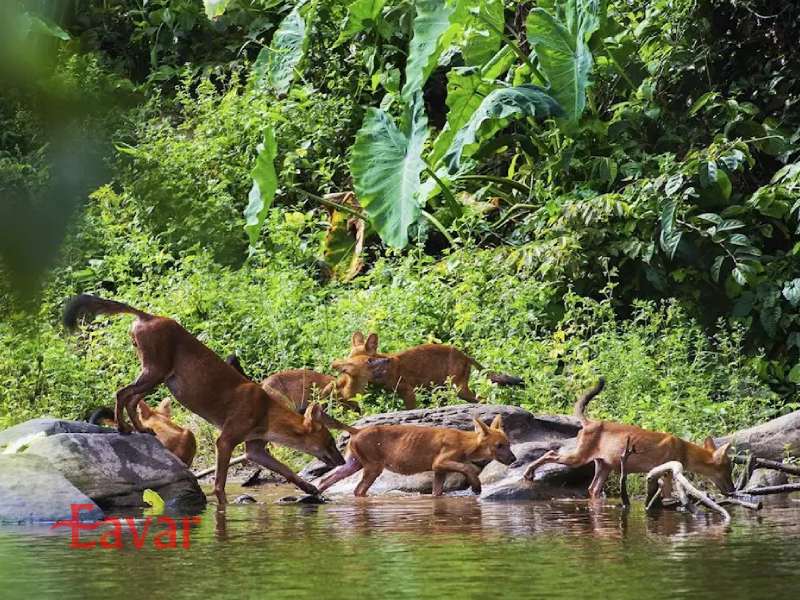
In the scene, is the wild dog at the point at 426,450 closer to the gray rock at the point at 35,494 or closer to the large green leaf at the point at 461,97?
the gray rock at the point at 35,494

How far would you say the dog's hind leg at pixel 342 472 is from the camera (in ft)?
28.9

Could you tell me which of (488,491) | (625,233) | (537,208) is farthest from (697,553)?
(537,208)

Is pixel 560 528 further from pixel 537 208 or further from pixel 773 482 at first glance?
pixel 537 208

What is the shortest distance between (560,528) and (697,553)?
118 cm

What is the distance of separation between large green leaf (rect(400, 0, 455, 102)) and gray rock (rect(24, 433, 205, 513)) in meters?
7.02

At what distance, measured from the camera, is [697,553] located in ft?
17.8

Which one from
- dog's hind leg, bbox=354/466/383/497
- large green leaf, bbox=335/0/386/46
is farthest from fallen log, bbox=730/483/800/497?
large green leaf, bbox=335/0/386/46

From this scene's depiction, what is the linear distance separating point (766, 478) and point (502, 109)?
561 centimetres

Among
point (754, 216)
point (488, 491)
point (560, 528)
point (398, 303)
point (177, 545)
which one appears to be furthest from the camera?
point (754, 216)

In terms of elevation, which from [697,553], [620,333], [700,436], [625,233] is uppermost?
[625,233]

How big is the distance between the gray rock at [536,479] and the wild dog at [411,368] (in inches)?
68.7

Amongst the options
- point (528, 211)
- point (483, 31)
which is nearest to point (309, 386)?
point (528, 211)

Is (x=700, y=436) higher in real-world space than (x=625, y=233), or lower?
lower

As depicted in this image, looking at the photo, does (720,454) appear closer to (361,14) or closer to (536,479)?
(536,479)
